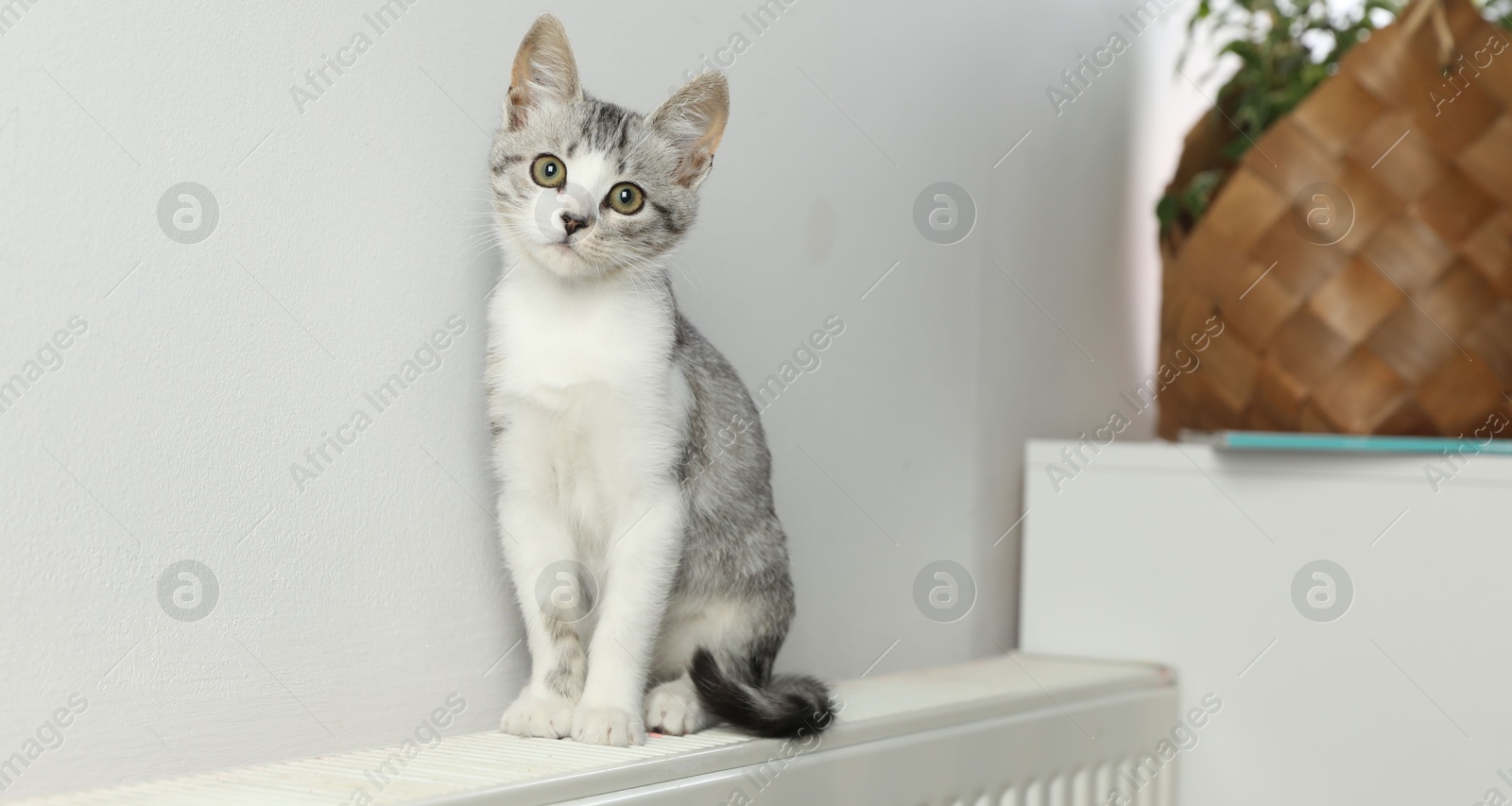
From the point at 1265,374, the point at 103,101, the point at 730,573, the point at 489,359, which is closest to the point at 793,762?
the point at 730,573

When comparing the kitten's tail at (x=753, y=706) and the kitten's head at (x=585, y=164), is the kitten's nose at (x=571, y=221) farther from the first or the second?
the kitten's tail at (x=753, y=706)

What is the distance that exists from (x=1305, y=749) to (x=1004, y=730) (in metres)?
0.45

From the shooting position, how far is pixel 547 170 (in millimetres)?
976

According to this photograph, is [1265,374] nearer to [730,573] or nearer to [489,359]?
[730,573]

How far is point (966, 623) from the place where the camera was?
162cm

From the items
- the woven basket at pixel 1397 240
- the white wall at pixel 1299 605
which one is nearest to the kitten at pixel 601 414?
the white wall at pixel 1299 605

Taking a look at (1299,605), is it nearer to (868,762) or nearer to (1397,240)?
(1397,240)

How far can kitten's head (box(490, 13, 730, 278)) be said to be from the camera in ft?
3.15

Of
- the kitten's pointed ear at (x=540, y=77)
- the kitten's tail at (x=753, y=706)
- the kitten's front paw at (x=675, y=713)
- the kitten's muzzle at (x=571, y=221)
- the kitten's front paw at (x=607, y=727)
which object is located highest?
the kitten's pointed ear at (x=540, y=77)

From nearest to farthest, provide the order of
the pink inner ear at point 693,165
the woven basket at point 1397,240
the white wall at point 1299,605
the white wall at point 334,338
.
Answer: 1. the white wall at point 334,338
2. the pink inner ear at point 693,165
3. the white wall at point 1299,605
4. the woven basket at point 1397,240

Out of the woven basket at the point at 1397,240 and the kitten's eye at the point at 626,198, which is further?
the woven basket at the point at 1397,240

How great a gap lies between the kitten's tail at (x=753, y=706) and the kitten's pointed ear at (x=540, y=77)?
52 cm

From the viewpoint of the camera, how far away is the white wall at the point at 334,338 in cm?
82

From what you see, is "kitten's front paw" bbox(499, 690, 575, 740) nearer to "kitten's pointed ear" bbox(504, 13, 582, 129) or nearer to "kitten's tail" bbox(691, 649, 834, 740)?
"kitten's tail" bbox(691, 649, 834, 740)
